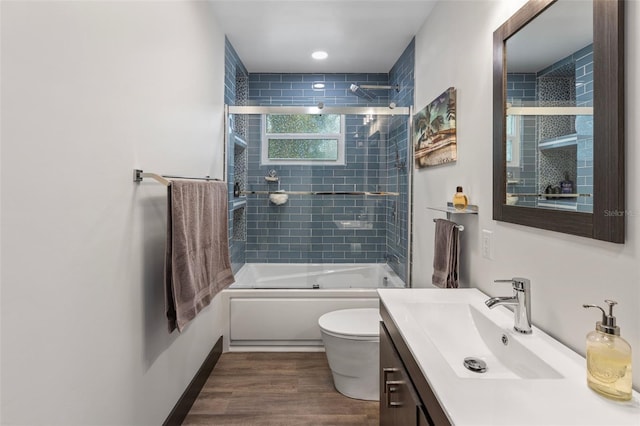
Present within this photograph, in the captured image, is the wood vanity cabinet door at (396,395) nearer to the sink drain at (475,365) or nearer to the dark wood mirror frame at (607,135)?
the sink drain at (475,365)

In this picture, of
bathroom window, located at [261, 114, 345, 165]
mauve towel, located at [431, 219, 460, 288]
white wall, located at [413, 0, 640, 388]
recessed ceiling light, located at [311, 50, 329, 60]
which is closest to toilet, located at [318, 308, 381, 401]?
mauve towel, located at [431, 219, 460, 288]

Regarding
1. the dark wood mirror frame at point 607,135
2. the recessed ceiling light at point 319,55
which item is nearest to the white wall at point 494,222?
the dark wood mirror frame at point 607,135

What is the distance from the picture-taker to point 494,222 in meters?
1.69

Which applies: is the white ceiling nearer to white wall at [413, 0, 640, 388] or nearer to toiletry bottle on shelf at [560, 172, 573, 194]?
white wall at [413, 0, 640, 388]

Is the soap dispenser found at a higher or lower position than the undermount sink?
higher

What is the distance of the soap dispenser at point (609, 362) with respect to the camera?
33.4 inches

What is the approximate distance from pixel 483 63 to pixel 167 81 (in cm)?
158

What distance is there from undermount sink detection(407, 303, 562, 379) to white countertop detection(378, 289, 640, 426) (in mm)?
54

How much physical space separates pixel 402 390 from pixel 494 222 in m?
0.89

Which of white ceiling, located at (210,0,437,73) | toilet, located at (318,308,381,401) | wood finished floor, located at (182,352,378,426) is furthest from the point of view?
white ceiling, located at (210,0,437,73)

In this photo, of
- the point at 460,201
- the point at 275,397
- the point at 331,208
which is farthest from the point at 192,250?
the point at 331,208

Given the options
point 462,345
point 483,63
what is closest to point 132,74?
point 483,63

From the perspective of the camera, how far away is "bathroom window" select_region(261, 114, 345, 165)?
10.7 feet

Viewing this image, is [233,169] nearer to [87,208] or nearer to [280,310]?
[280,310]
